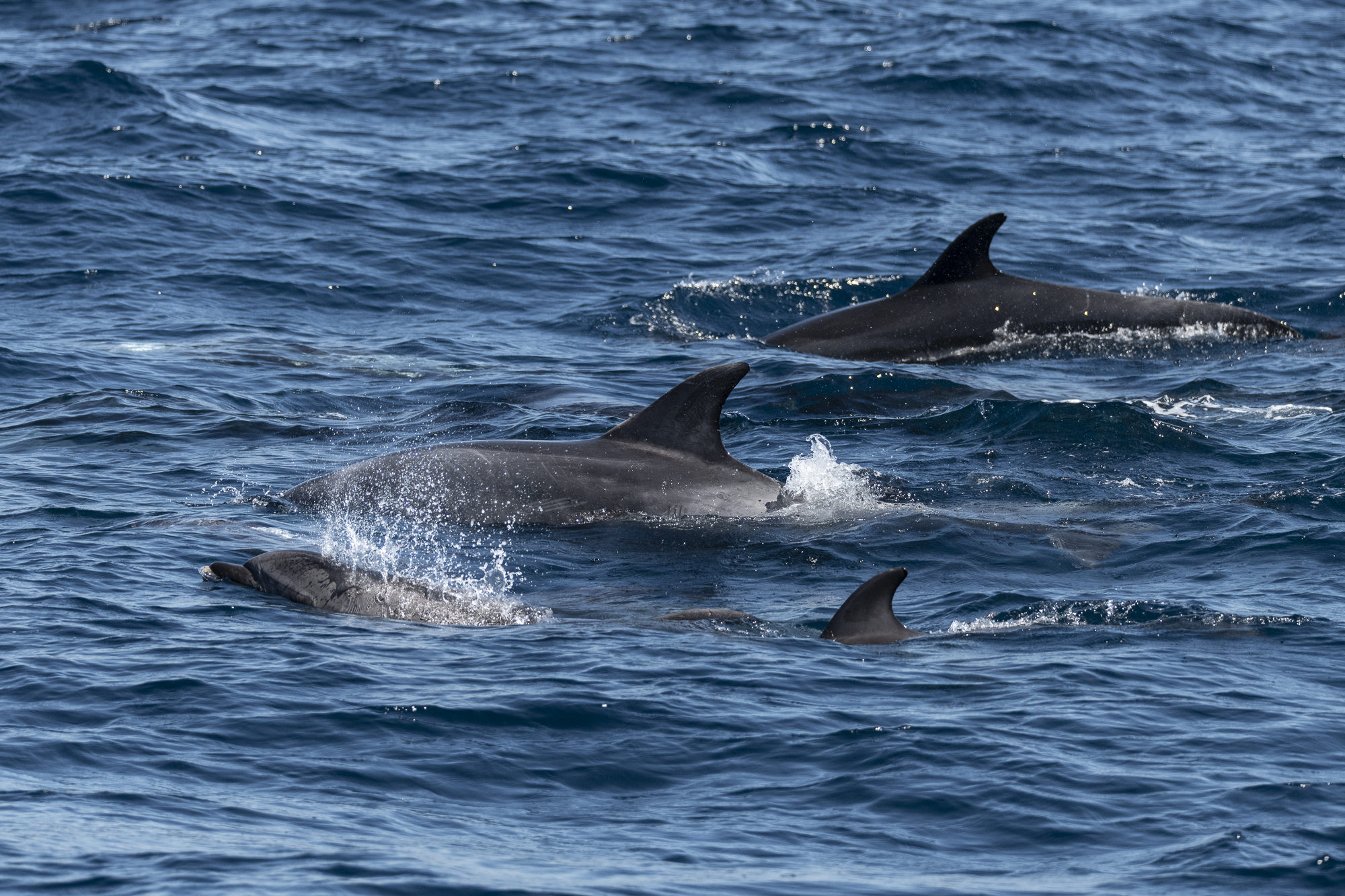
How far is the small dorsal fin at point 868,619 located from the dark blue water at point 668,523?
0.15 meters

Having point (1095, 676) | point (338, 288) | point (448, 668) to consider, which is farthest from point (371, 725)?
point (338, 288)

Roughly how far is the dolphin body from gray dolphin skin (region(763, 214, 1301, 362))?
29.8 feet

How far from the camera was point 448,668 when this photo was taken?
1087 centimetres

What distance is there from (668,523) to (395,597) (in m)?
2.84

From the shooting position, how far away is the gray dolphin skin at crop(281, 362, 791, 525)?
14398 mm

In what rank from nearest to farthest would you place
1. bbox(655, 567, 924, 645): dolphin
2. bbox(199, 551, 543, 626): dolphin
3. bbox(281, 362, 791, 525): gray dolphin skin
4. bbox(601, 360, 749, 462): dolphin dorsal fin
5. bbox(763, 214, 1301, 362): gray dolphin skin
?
bbox(655, 567, 924, 645): dolphin
bbox(199, 551, 543, 626): dolphin
bbox(601, 360, 749, 462): dolphin dorsal fin
bbox(281, 362, 791, 525): gray dolphin skin
bbox(763, 214, 1301, 362): gray dolphin skin

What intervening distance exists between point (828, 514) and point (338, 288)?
464 inches

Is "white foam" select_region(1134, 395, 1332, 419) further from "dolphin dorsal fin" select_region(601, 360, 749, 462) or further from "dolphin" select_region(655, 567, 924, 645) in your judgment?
"dolphin" select_region(655, 567, 924, 645)

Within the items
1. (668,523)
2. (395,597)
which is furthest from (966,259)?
(395,597)

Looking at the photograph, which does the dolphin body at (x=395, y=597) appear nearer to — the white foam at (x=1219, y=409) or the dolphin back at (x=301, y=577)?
the dolphin back at (x=301, y=577)

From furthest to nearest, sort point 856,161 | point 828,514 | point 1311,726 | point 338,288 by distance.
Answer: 1. point 856,161
2. point 338,288
3. point 828,514
4. point 1311,726

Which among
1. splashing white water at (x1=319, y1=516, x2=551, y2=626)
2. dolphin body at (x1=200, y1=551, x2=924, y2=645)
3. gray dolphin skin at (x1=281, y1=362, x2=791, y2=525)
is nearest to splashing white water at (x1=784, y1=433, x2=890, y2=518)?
gray dolphin skin at (x1=281, y1=362, x2=791, y2=525)

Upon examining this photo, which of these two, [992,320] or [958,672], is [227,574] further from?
[992,320]

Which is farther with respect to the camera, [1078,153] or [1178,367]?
[1078,153]
